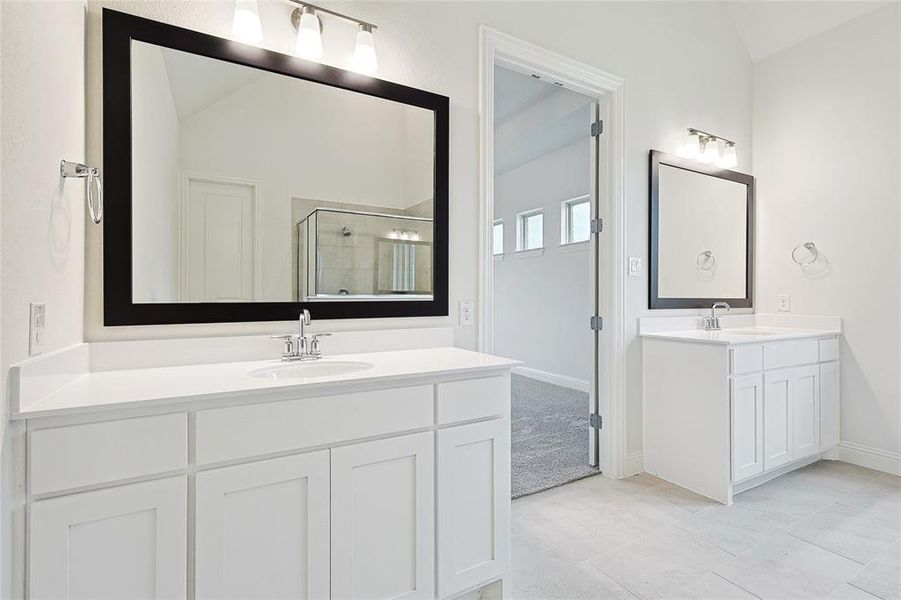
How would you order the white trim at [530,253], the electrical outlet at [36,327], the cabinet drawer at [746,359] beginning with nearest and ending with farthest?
1. the electrical outlet at [36,327]
2. the cabinet drawer at [746,359]
3. the white trim at [530,253]

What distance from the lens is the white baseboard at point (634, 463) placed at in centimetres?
277

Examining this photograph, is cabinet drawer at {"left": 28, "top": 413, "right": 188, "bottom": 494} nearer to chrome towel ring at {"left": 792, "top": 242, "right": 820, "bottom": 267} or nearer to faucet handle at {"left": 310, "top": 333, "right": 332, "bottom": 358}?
faucet handle at {"left": 310, "top": 333, "right": 332, "bottom": 358}

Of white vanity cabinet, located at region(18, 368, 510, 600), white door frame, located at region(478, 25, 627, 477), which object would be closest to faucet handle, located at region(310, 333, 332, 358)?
white vanity cabinet, located at region(18, 368, 510, 600)

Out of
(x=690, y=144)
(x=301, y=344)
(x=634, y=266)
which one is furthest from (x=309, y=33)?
(x=690, y=144)

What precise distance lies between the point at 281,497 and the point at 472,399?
642 millimetres

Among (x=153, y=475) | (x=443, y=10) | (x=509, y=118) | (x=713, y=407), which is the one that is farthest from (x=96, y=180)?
(x=509, y=118)

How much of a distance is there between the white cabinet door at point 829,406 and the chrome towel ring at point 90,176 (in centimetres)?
370

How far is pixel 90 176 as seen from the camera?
1.30 m

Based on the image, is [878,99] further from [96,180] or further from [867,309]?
[96,180]

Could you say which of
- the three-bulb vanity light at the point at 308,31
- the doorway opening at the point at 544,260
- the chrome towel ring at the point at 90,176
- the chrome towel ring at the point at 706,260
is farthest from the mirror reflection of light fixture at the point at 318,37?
the chrome towel ring at the point at 706,260

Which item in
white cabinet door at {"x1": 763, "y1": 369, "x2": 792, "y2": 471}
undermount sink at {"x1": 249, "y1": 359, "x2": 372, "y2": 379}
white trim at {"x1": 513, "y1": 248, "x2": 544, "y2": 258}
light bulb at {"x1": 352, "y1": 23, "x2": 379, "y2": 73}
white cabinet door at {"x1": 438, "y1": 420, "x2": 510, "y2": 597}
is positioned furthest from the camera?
white trim at {"x1": 513, "y1": 248, "x2": 544, "y2": 258}

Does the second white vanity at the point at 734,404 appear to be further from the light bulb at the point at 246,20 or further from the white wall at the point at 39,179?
the white wall at the point at 39,179

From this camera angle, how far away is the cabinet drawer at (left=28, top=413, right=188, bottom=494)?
101 cm

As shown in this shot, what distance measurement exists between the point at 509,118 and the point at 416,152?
3186 millimetres
